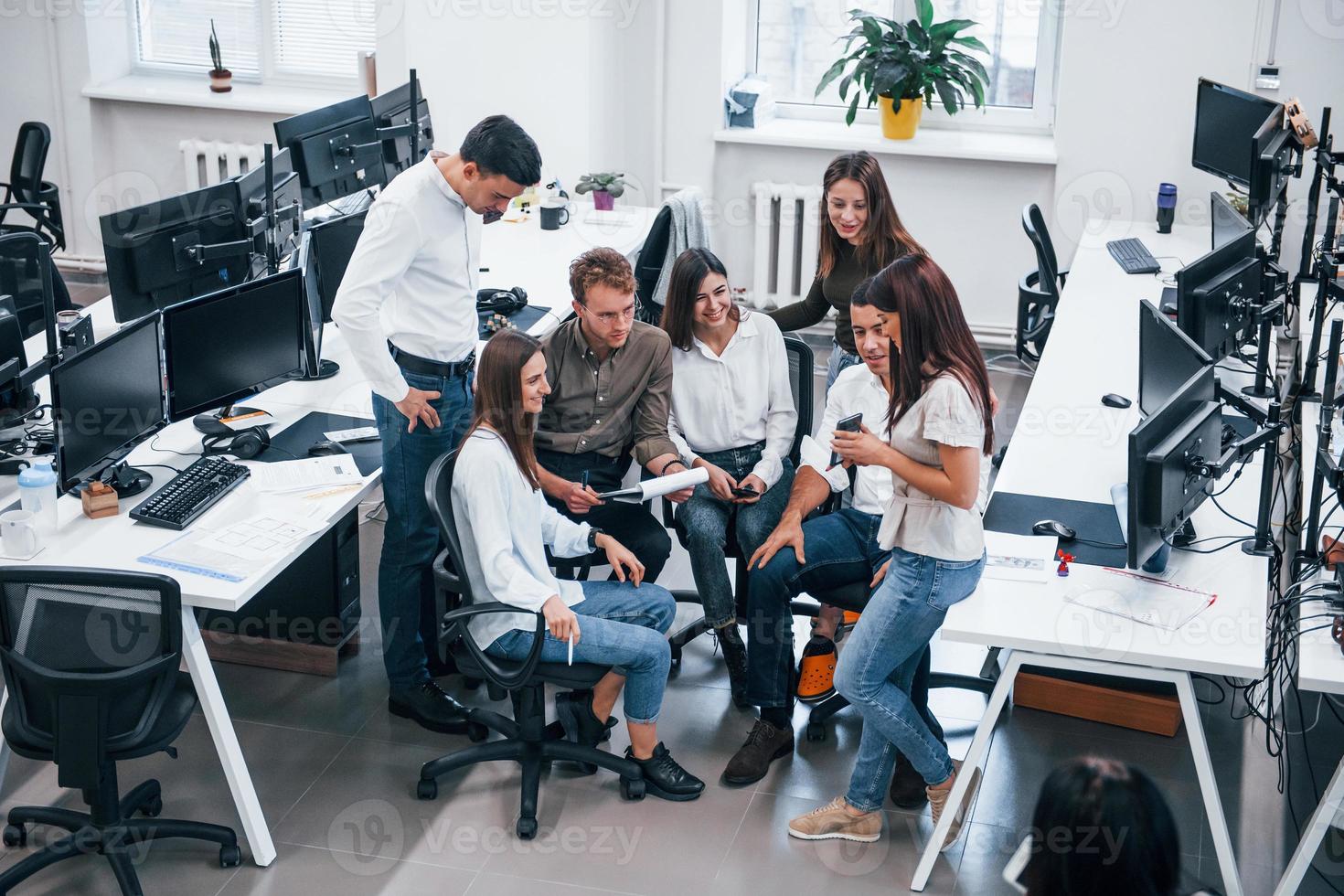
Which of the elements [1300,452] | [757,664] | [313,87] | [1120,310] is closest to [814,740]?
[757,664]

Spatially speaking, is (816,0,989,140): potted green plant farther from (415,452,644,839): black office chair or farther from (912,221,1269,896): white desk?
(415,452,644,839): black office chair

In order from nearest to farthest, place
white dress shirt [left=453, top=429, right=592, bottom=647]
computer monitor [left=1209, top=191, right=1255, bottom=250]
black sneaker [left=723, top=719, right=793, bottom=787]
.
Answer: white dress shirt [left=453, top=429, right=592, bottom=647] < black sneaker [left=723, top=719, right=793, bottom=787] < computer monitor [left=1209, top=191, right=1255, bottom=250]

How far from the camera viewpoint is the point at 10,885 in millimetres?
2988

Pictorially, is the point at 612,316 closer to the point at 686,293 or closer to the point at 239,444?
the point at 686,293

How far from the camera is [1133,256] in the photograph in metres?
5.76

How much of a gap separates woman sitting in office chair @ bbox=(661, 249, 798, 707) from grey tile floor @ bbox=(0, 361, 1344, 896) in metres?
0.42

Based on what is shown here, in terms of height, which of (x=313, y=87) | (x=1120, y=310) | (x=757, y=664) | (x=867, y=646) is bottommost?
(x=757, y=664)

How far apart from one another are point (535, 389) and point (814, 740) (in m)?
1.25

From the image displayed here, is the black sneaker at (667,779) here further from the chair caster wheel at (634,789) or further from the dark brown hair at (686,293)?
the dark brown hair at (686,293)

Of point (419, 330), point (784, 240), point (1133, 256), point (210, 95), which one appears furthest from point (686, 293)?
point (210, 95)

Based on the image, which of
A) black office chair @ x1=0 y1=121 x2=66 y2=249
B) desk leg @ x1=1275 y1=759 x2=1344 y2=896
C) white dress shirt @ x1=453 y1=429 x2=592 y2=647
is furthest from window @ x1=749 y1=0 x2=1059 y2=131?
desk leg @ x1=1275 y1=759 x2=1344 y2=896

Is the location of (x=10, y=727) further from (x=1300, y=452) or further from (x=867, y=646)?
(x=1300, y=452)

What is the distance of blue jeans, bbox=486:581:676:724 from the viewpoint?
321 cm

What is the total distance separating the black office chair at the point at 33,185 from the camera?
675cm
